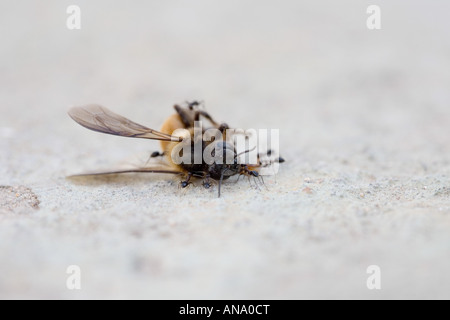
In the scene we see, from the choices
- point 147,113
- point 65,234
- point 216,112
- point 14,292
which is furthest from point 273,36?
point 14,292

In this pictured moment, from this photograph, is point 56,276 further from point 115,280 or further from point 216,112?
point 216,112

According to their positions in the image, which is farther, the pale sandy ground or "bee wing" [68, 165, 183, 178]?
"bee wing" [68, 165, 183, 178]

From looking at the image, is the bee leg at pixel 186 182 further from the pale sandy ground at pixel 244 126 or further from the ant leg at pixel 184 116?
the ant leg at pixel 184 116

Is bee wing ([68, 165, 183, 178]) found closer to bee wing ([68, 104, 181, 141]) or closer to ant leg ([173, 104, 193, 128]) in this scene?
bee wing ([68, 104, 181, 141])

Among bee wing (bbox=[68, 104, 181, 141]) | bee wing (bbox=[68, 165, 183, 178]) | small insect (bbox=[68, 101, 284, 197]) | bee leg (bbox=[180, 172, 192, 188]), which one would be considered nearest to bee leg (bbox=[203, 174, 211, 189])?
small insect (bbox=[68, 101, 284, 197])

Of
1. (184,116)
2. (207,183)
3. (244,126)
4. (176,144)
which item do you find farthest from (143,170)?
(244,126)

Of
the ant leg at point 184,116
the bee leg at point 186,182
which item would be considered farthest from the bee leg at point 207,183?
the ant leg at point 184,116
